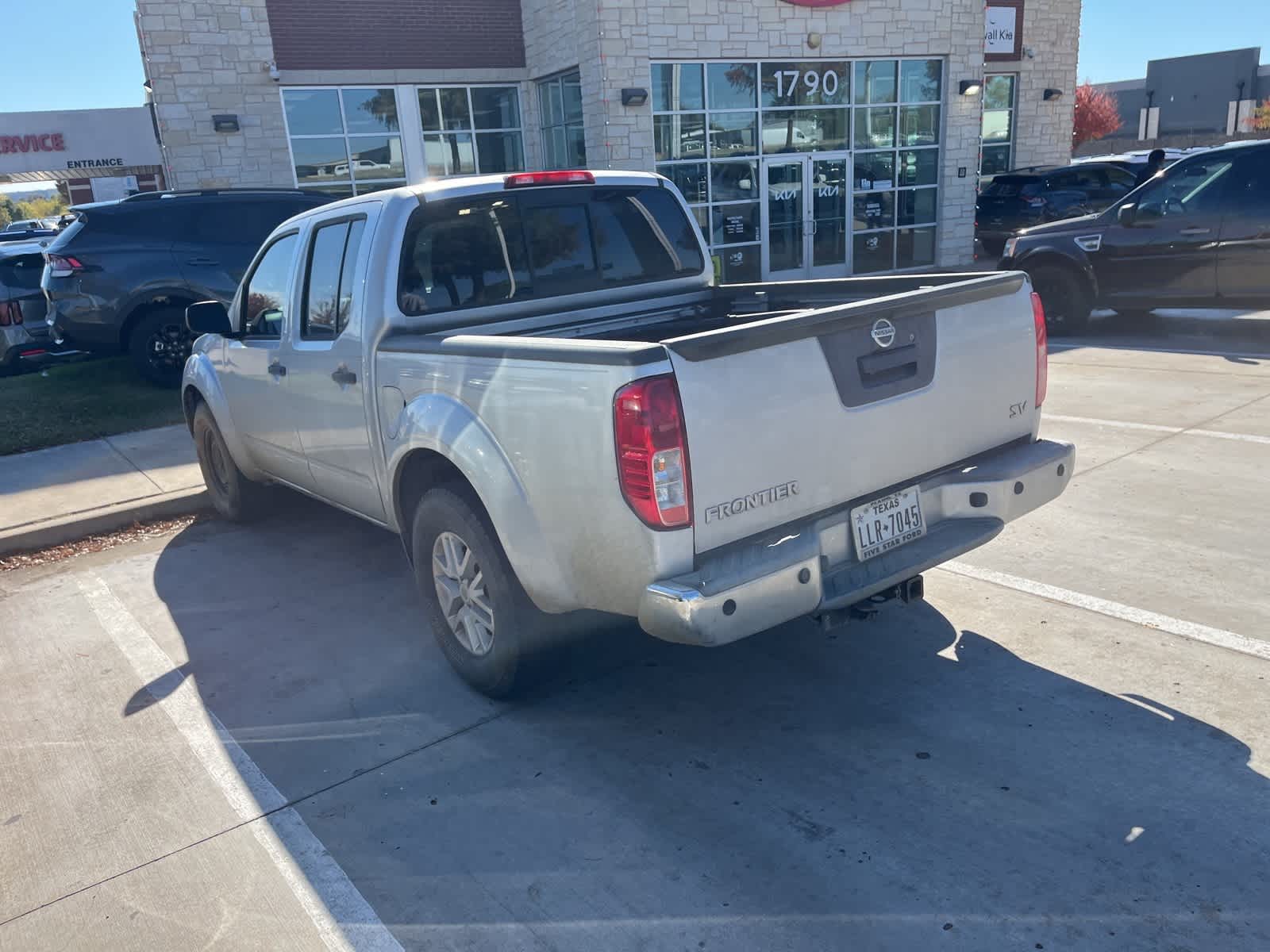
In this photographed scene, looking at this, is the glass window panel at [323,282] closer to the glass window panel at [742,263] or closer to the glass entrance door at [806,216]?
the glass window panel at [742,263]

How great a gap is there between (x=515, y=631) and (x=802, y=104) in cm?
1557

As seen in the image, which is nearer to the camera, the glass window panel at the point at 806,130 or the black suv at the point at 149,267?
→ the black suv at the point at 149,267

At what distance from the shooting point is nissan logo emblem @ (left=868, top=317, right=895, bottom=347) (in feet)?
11.6

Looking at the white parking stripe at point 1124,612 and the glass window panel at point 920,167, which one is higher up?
the glass window panel at point 920,167

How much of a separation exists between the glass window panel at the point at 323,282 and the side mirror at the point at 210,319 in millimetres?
Result: 1139

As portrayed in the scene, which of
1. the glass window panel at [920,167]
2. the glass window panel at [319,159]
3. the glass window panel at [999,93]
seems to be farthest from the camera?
the glass window panel at [999,93]

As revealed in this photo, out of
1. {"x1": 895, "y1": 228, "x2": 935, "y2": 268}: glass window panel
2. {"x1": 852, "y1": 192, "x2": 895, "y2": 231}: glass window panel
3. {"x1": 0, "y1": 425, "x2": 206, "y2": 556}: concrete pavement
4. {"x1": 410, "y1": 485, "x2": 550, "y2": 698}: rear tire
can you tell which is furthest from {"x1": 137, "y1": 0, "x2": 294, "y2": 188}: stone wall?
{"x1": 410, "y1": 485, "x2": 550, "y2": 698}: rear tire

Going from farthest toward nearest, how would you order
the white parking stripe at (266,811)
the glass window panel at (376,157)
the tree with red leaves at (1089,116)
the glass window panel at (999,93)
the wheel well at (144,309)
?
the tree with red leaves at (1089,116)
the glass window panel at (999,93)
the glass window panel at (376,157)
the wheel well at (144,309)
the white parking stripe at (266,811)

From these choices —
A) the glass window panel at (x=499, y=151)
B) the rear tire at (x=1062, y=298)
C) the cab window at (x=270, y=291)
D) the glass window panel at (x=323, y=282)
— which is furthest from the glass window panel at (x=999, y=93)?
the glass window panel at (x=323, y=282)

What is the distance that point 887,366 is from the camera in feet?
11.8

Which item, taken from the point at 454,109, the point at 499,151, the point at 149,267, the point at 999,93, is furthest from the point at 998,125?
the point at 149,267

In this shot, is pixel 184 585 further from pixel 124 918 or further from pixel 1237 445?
pixel 1237 445

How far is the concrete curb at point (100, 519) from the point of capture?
6.69 meters

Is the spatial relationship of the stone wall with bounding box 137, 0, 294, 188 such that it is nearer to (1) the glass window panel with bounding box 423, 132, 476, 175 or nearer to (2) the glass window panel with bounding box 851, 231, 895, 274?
(1) the glass window panel with bounding box 423, 132, 476, 175
